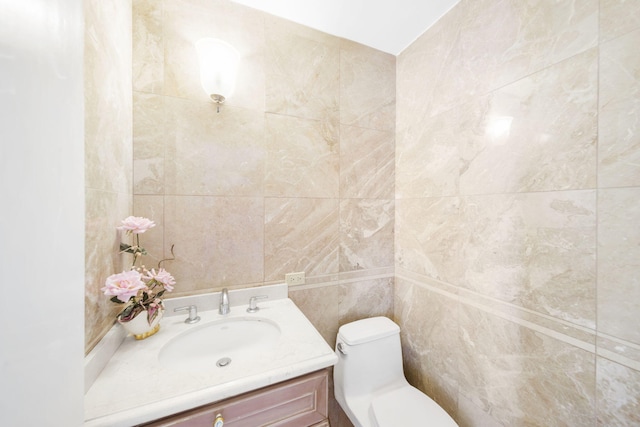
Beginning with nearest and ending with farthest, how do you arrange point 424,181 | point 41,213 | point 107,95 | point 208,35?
point 41,213 → point 107,95 → point 208,35 → point 424,181

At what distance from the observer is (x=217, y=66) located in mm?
1059

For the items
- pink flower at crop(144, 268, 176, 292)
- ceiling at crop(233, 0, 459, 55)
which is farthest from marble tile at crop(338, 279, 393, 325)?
ceiling at crop(233, 0, 459, 55)

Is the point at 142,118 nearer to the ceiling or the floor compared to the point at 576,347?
nearer to the ceiling

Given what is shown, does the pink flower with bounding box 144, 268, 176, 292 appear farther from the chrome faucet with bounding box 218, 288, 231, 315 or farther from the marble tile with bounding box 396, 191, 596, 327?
the marble tile with bounding box 396, 191, 596, 327

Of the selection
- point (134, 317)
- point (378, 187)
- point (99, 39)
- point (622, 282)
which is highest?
point (99, 39)

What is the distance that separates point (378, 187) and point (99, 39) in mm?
1471

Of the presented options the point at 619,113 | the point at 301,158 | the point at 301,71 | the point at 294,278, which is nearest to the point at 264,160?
the point at 301,158

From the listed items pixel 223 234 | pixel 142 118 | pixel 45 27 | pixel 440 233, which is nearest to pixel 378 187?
pixel 440 233

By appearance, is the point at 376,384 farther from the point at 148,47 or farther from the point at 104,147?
the point at 148,47

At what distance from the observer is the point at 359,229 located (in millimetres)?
→ 1511

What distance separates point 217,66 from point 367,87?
949 millimetres

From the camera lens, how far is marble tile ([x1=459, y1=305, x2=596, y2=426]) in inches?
31.1

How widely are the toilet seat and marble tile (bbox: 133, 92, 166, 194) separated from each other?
1516 mm

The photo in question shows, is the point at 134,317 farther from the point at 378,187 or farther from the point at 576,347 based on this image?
the point at 576,347
